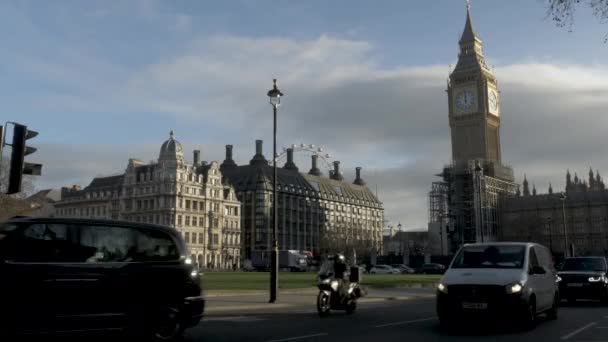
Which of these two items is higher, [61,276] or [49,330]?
[61,276]

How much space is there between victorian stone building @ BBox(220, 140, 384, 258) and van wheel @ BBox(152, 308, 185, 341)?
320 ft

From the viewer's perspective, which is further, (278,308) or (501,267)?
(278,308)

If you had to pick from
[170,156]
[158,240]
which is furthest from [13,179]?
[170,156]

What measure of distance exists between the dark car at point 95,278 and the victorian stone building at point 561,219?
115944 millimetres

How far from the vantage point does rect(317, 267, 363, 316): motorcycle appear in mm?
17469

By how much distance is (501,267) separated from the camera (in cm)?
1348

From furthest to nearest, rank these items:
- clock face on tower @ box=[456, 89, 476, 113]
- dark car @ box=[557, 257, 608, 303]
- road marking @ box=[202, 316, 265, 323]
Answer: clock face on tower @ box=[456, 89, 476, 113]
dark car @ box=[557, 257, 608, 303]
road marking @ box=[202, 316, 265, 323]

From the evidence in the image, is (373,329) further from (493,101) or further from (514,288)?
(493,101)

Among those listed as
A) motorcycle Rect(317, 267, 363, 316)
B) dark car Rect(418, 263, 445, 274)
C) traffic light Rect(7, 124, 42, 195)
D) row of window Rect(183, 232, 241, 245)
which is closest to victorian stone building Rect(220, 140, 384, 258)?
row of window Rect(183, 232, 241, 245)

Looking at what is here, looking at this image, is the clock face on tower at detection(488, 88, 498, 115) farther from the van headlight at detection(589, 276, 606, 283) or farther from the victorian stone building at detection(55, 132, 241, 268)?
the van headlight at detection(589, 276, 606, 283)

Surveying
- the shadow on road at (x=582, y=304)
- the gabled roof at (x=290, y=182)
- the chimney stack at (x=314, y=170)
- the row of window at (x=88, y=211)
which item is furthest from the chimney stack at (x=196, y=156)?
the shadow on road at (x=582, y=304)

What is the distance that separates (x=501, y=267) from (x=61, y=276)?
29.3 feet

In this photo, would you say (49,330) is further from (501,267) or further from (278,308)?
(278,308)

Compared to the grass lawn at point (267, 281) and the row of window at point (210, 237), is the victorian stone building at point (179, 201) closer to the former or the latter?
the row of window at point (210, 237)
